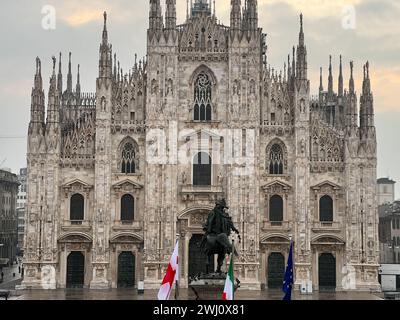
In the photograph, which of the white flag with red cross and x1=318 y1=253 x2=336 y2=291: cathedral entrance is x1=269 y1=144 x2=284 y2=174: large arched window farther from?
the white flag with red cross

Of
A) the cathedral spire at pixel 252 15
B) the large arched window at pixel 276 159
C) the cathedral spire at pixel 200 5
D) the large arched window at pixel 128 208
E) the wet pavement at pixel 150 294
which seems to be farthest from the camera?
the cathedral spire at pixel 200 5

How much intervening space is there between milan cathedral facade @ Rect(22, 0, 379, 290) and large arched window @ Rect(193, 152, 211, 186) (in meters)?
0.12

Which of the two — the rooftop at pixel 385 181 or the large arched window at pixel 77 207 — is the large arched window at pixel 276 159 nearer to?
the large arched window at pixel 77 207

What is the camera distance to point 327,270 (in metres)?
66.6

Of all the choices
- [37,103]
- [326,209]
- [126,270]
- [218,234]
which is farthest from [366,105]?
[218,234]

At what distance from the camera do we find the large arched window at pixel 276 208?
219 ft

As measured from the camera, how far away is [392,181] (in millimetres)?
154500

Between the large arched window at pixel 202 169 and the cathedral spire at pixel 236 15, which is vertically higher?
the cathedral spire at pixel 236 15

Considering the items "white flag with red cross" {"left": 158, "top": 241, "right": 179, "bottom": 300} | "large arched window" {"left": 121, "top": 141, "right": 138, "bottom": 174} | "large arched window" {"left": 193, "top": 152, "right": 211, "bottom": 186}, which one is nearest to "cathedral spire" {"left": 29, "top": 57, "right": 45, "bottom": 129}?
"large arched window" {"left": 121, "top": 141, "right": 138, "bottom": 174}

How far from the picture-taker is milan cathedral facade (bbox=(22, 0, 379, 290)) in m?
65.7

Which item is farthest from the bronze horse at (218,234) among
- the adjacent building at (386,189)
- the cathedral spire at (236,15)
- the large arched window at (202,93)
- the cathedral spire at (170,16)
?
the adjacent building at (386,189)

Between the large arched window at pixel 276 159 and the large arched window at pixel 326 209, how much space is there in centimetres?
428

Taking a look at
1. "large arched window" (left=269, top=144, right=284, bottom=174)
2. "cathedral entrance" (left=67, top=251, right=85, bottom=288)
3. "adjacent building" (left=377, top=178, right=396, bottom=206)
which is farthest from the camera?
"adjacent building" (left=377, top=178, right=396, bottom=206)

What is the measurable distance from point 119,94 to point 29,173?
32.8 ft
